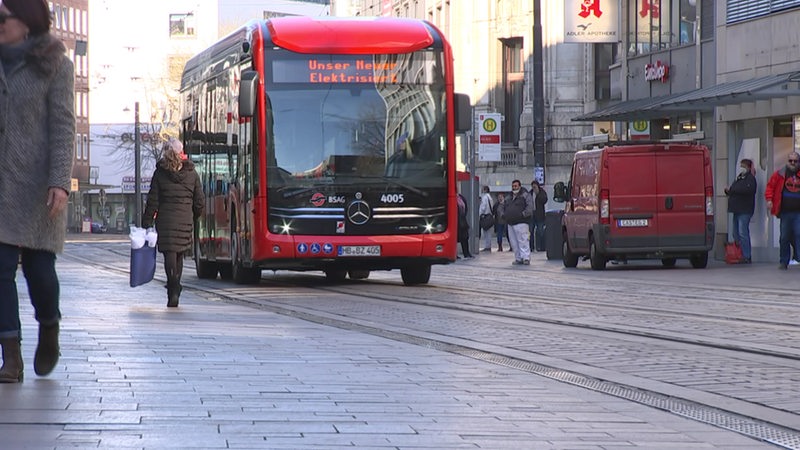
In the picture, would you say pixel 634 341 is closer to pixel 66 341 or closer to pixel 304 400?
pixel 66 341

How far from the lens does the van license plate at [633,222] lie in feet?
90.4

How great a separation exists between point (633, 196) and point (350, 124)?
7733 mm

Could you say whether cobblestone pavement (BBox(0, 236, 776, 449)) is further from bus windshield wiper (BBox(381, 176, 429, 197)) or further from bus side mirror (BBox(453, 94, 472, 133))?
bus side mirror (BBox(453, 94, 472, 133))

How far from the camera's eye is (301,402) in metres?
7.82

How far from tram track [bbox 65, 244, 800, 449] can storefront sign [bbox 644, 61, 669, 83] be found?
15.5 meters

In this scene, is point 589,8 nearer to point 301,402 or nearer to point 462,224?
point 462,224


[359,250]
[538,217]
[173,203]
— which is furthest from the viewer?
[538,217]

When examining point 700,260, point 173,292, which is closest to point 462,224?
point 700,260

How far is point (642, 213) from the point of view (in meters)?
27.5

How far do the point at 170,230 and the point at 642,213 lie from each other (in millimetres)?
12607

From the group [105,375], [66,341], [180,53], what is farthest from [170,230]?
[180,53]

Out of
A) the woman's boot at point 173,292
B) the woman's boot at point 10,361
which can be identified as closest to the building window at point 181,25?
the woman's boot at point 173,292

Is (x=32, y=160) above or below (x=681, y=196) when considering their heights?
above

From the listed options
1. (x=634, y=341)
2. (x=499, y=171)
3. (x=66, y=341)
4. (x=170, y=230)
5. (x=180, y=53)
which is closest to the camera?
(x=66, y=341)
